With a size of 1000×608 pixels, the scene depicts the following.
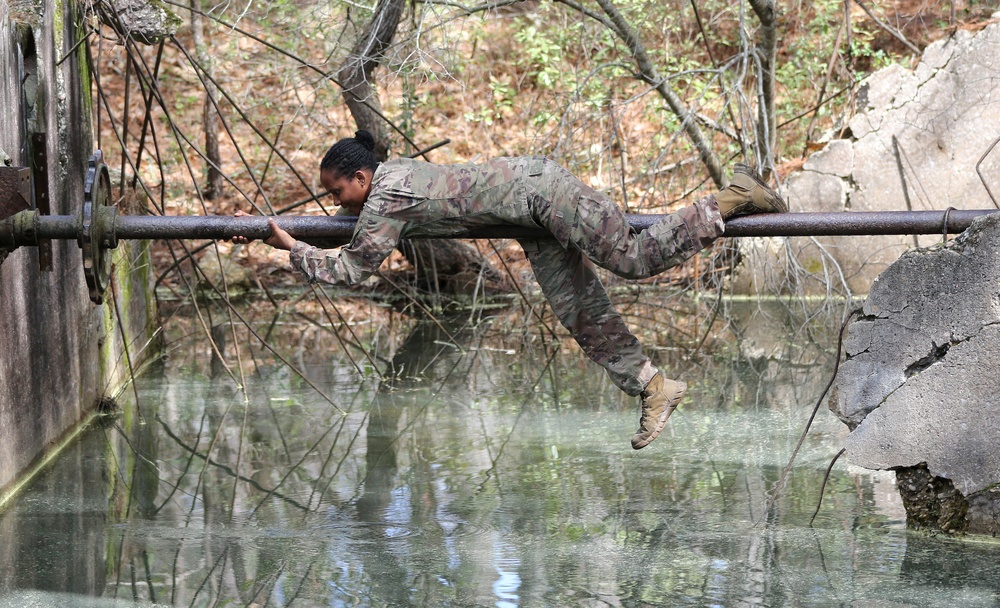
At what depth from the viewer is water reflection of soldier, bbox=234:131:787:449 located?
4133 millimetres

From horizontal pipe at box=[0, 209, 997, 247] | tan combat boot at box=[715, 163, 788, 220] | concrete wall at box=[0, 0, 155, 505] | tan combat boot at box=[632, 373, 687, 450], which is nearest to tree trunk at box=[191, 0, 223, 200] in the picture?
concrete wall at box=[0, 0, 155, 505]

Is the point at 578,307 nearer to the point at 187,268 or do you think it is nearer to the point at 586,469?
the point at 586,469

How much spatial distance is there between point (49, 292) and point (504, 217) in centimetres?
262

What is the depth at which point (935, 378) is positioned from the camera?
13.1ft

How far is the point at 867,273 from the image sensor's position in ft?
31.8

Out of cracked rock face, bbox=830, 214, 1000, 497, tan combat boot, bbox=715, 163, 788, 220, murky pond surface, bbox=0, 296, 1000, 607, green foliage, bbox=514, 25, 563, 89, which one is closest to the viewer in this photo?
murky pond surface, bbox=0, 296, 1000, 607

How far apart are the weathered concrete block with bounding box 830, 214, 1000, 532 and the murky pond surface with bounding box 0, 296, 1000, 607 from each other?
0.22 m

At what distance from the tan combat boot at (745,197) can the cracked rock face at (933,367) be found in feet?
1.66

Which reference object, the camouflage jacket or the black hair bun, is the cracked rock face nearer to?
the camouflage jacket

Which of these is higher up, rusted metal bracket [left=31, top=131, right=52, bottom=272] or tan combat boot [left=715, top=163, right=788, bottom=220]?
rusted metal bracket [left=31, top=131, right=52, bottom=272]

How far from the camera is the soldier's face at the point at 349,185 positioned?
166 inches

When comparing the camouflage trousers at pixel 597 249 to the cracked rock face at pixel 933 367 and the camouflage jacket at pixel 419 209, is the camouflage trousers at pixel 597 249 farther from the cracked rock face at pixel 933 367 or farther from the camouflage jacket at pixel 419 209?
the cracked rock face at pixel 933 367

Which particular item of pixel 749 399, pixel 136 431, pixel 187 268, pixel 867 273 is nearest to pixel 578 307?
pixel 749 399

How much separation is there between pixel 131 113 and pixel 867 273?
408 inches
